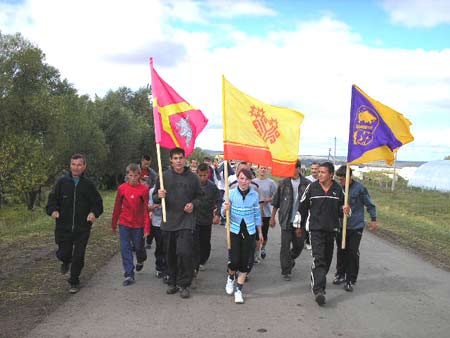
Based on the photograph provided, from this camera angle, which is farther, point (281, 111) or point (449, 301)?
point (281, 111)

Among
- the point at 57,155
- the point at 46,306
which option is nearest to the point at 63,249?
the point at 46,306

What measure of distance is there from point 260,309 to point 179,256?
138 centimetres

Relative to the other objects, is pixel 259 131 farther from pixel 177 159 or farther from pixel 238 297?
pixel 238 297

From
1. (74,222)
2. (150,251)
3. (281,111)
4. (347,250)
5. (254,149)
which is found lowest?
(150,251)

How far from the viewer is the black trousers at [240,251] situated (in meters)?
6.09

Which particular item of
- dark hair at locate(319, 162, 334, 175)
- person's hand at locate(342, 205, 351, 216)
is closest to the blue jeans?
dark hair at locate(319, 162, 334, 175)

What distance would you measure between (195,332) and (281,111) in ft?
11.6

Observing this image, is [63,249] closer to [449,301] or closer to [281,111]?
[281,111]

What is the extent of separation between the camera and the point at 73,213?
6.27m

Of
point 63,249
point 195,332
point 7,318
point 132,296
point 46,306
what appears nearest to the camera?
point 195,332

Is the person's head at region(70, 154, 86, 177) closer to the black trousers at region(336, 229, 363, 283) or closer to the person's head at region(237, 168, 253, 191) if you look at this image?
the person's head at region(237, 168, 253, 191)

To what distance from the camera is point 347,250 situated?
674 centimetres

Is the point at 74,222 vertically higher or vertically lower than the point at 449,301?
higher

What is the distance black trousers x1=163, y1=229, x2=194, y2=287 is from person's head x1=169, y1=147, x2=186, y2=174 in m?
0.87
